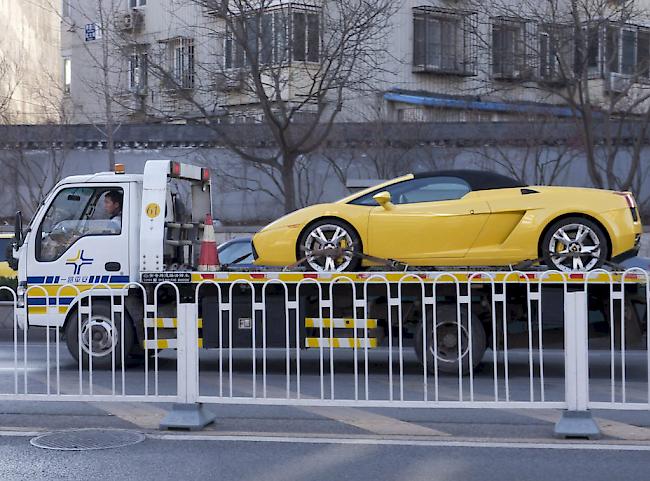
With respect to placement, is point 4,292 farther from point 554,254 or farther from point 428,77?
point 428,77

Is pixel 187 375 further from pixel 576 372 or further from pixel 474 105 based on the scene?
pixel 474 105

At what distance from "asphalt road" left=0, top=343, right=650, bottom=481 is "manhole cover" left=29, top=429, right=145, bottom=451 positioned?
135 mm

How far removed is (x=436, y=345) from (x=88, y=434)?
13.5 ft

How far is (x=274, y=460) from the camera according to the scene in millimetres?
7711

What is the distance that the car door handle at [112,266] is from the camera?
12.5 meters

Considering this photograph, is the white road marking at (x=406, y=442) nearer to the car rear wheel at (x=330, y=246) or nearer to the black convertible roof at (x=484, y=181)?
the car rear wheel at (x=330, y=246)

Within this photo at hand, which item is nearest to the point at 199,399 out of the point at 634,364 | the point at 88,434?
the point at 88,434

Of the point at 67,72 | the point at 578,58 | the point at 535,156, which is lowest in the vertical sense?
the point at 535,156

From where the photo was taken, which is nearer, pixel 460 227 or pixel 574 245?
pixel 574 245

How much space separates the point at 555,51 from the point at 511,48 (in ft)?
14.7

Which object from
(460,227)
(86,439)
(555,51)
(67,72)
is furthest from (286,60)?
(67,72)

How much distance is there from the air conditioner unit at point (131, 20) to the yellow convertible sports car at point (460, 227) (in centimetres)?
1669

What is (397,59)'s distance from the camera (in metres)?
25.6

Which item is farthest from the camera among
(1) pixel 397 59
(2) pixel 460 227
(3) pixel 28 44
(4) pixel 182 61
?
(3) pixel 28 44
